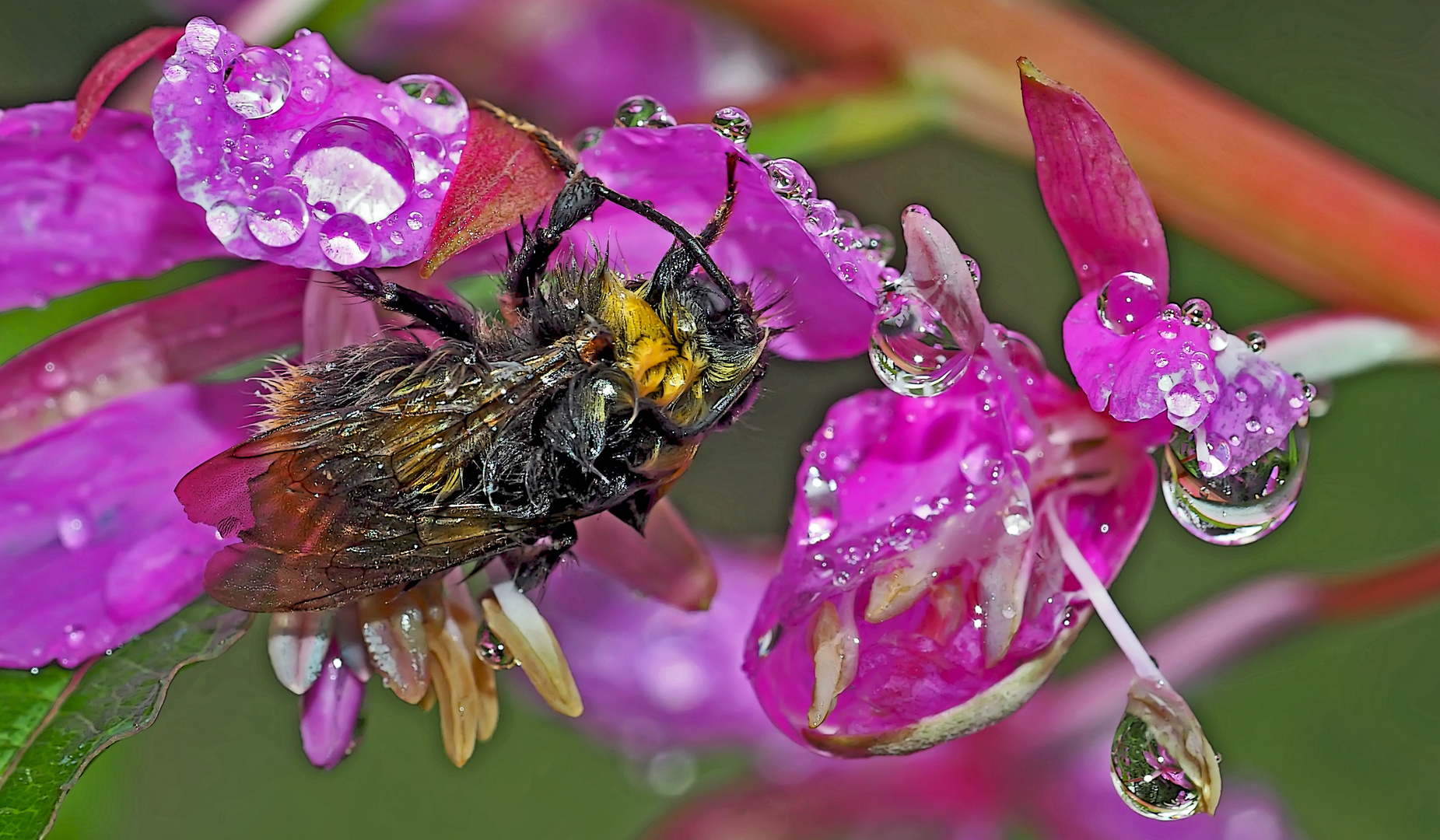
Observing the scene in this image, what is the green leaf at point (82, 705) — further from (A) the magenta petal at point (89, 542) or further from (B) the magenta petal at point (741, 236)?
(B) the magenta petal at point (741, 236)

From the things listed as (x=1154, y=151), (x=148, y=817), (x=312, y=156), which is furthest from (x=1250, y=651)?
(x=148, y=817)

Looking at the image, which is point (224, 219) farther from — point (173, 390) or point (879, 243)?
point (879, 243)

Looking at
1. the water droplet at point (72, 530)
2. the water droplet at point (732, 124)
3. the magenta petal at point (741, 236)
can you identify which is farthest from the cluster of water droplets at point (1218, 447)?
the water droplet at point (72, 530)

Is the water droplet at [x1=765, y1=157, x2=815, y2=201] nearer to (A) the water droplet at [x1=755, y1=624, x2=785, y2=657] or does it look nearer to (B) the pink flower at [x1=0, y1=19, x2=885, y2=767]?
(B) the pink flower at [x1=0, y1=19, x2=885, y2=767]

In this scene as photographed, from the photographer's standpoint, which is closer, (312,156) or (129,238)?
(312,156)

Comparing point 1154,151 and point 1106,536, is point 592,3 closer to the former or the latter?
point 1154,151
